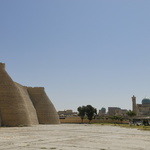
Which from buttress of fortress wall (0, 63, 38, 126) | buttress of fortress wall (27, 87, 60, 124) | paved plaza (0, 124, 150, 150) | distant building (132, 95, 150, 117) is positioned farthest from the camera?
distant building (132, 95, 150, 117)

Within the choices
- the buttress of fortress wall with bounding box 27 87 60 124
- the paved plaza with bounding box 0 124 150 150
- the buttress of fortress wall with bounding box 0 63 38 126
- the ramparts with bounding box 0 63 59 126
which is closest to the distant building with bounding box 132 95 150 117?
the buttress of fortress wall with bounding box 27 87 60 124

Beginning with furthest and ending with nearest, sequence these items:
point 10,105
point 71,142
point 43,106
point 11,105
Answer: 1. point 43,106
2. point 11,105
3. point 10,105
4. point 71,142

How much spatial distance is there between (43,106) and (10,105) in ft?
52.8

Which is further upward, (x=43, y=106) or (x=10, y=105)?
(x=43, y=106)

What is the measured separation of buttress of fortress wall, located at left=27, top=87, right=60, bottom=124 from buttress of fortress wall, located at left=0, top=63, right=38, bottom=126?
12.0m

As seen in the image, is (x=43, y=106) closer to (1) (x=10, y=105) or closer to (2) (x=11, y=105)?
(2) (x=11, y=105)

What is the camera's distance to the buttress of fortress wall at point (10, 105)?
47031 mm

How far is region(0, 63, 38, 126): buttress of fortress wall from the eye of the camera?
47.0 meters

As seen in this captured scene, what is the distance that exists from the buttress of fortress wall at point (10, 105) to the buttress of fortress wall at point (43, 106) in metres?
12.0

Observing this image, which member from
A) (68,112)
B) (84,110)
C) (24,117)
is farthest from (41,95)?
(68,112)

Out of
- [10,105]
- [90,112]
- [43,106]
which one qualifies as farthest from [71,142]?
[90,112]

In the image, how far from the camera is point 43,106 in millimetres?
62969

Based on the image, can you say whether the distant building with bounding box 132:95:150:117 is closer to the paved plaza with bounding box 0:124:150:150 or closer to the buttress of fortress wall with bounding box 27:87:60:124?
the buttress of fortress wall with bounding box 27:87:60:124

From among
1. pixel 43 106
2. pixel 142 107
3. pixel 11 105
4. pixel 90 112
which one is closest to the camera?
pixel 11 105
